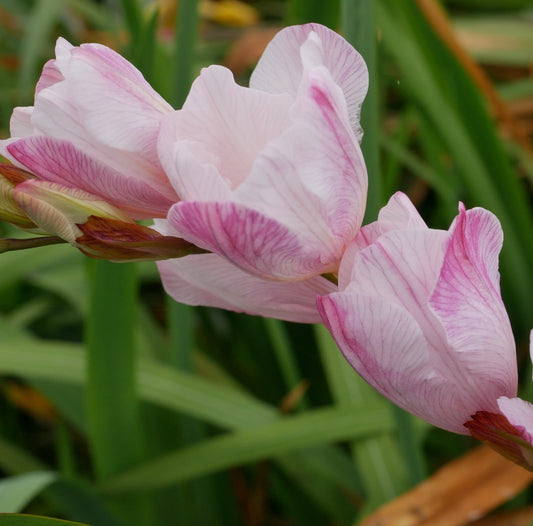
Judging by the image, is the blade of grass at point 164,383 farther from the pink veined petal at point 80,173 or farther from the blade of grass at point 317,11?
the pink veined petal at point 80,173

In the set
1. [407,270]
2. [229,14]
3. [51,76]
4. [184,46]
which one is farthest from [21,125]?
[229,14]

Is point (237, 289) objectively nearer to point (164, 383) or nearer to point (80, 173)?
point (80, 173)

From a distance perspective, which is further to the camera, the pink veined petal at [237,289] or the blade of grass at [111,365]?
the blade of grass at [111,365]

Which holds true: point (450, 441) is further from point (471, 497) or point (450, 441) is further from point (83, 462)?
A: point (83, 462)

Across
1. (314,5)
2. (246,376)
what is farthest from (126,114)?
(246,376)

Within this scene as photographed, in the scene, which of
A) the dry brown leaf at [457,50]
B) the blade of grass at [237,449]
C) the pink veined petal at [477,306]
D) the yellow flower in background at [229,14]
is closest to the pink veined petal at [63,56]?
the pink veined petal at [477,306]

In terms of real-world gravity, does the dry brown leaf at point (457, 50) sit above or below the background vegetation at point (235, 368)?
above
